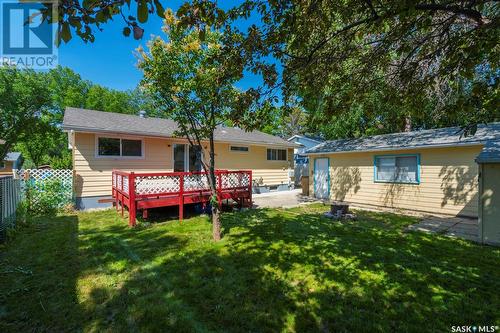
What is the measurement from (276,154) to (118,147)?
9.13m

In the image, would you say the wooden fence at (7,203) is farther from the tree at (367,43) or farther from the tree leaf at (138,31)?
the tree at (367,43)

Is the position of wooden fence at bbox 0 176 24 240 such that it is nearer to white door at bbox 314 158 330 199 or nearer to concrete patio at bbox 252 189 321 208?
concrete patio at bbox 252 189 321 208

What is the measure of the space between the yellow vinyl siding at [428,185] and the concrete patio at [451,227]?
78cm

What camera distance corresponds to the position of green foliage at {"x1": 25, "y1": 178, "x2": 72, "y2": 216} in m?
8.33

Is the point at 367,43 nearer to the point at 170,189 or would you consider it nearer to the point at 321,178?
the point at 170,189

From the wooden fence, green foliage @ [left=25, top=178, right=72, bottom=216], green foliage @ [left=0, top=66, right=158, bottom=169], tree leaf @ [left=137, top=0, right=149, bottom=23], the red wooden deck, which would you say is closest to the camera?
tree leaf @ [left=137, top=0, right=149, bottom=23]

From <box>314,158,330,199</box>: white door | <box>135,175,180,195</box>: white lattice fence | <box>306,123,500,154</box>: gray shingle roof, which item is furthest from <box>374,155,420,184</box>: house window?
<box>135,175,180,195</box>: white lattice fence

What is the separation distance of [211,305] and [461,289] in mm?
3526

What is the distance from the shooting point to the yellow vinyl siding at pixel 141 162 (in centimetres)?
909

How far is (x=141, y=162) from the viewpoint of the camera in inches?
412

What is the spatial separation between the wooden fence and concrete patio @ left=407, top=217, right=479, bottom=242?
33.3 feet

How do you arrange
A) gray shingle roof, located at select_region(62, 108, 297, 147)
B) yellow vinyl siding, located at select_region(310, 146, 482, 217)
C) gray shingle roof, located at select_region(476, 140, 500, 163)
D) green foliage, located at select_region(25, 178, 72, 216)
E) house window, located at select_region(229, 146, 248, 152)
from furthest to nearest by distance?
house window, located at select_region(229, 146, 248, 152)
gray shingle roof, located at select_region(62, 108, 297, 147)
green foliage, located at select_region(25, 178, 72, 216)
yellow vinyl siding, located at select_region(310, 146, 482, 217)
gray shingle roof, located at select_region(476, 140, 500, 163)

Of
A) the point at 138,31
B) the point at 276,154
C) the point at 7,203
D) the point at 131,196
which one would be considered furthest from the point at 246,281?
the point at 276,154

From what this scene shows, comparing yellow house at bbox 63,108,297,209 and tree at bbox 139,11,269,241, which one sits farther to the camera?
yellow house at bbox 63,108,297,209
